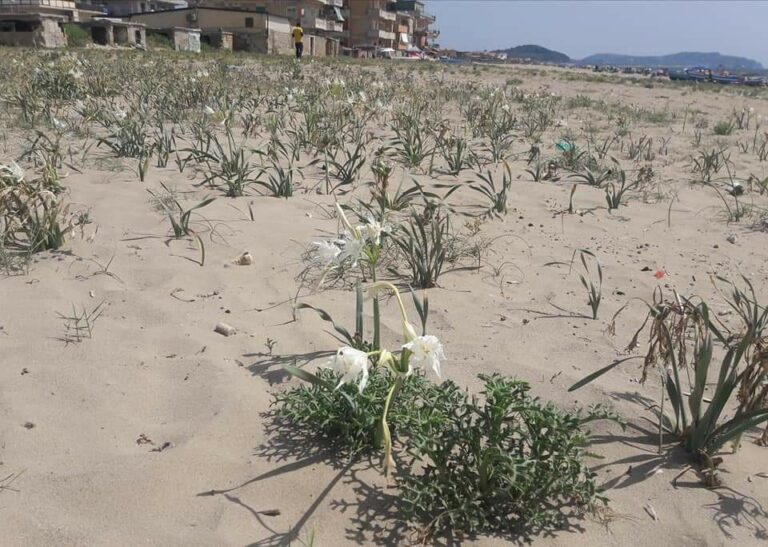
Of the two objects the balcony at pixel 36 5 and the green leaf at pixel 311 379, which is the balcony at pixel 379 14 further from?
the green leaf at pixel 311 379

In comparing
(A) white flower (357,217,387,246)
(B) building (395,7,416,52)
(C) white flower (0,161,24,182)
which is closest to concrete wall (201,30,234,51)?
(C) white flower (0,161,24,182)

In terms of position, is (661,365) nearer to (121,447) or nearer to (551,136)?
(121,447)

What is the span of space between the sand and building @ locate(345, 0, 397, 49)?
71996mm

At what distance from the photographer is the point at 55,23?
27250 millimetres

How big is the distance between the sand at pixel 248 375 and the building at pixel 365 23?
7200cm

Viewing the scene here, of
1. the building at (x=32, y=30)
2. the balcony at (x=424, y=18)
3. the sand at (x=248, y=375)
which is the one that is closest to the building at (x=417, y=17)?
the balcony at (x=424, y=18)

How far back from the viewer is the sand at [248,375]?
167 centimetres

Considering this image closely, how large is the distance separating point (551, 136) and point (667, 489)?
251 inches

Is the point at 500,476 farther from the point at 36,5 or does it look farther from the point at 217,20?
the point at 36,5

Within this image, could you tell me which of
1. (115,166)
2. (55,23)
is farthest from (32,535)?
(55,23)

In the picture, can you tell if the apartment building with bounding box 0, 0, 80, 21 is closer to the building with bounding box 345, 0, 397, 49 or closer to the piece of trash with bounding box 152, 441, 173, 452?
the building with bounding box 345, 0, 397, 49

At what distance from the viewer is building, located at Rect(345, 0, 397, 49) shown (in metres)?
72.2

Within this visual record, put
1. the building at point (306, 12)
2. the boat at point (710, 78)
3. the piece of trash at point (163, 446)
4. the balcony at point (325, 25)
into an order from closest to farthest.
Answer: the piece of trash at point (163, 446) < the boat at point (710, 78) < the building at point (306, 12) < the balcony at point (325, 25)

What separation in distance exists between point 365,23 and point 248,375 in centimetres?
7617
